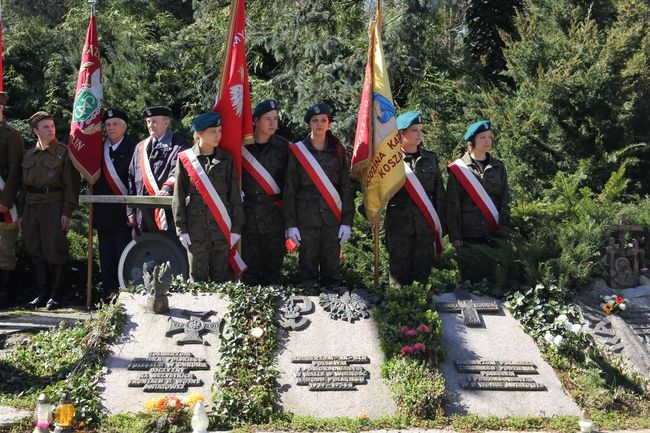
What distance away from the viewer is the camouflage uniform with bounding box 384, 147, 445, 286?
7.24 metres

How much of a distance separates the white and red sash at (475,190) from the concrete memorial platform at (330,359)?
159 cm

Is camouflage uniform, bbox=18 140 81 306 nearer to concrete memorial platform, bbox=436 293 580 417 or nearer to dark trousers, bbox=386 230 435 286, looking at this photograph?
dark trousers, bbox=386 230 435 286

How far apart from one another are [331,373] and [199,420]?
1.17m

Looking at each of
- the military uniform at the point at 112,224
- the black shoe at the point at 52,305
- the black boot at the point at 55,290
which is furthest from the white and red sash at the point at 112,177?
the black shoe at the point at 52,305

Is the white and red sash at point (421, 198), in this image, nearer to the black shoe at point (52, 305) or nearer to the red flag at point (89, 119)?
the red flag at point (89, 119)

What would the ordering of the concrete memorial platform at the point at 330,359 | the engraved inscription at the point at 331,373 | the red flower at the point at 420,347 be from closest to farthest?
the concrete memorial platform at the point at 330,359 → the engraved inscription at the point at 331,373 → the red flower at the point at 420,347

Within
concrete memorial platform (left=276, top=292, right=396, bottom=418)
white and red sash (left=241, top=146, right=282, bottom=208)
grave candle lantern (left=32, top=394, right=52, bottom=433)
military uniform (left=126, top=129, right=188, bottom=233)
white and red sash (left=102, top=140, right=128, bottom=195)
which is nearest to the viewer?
grave candle lantern (left=32, top=394, right=52, bottom=433)

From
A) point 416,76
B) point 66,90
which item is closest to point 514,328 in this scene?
point 416,76

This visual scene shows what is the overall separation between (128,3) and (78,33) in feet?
14.6

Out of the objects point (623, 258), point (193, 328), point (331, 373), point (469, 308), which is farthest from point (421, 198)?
point (193, 328)

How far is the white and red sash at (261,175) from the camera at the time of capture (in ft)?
23.5

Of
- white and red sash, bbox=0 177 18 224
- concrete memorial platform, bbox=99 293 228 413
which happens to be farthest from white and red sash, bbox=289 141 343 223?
white and red sash, bbox=0 177 18 224

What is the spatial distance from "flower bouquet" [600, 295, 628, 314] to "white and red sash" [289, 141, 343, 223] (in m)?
2.37

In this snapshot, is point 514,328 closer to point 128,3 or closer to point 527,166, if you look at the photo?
point 527,166
